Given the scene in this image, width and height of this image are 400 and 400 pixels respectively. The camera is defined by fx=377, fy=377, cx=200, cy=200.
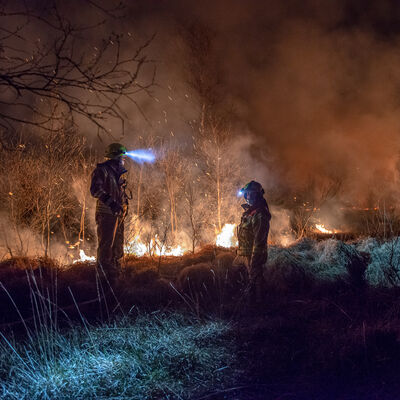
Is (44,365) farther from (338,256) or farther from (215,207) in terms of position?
(215,207)

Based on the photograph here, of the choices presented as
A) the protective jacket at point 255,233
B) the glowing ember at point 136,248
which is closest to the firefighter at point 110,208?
the protective jacket at point 255,233

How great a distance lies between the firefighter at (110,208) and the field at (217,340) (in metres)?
0.40

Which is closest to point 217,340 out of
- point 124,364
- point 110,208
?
point 124,364

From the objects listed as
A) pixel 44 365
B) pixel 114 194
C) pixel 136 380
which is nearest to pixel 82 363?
pixel 44 365

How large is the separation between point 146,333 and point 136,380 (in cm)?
95

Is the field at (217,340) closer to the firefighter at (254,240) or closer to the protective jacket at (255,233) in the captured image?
the firefighter at (254,240)

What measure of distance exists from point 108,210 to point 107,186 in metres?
0.42

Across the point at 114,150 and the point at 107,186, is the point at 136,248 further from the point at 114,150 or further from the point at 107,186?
the point at 114,150

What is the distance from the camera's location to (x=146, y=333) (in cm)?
417

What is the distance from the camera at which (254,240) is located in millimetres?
5570

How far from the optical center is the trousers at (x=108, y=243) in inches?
261

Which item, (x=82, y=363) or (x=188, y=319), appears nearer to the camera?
(x=82, y=363)

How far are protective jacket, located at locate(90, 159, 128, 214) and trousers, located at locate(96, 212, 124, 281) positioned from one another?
0.16 metres

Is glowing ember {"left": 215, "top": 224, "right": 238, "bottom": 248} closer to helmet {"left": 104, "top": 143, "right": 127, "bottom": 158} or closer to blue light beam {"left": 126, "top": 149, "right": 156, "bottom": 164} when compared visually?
blue light beam {"left": 126, "top": 149, "right": 156, "bottom": 164}
